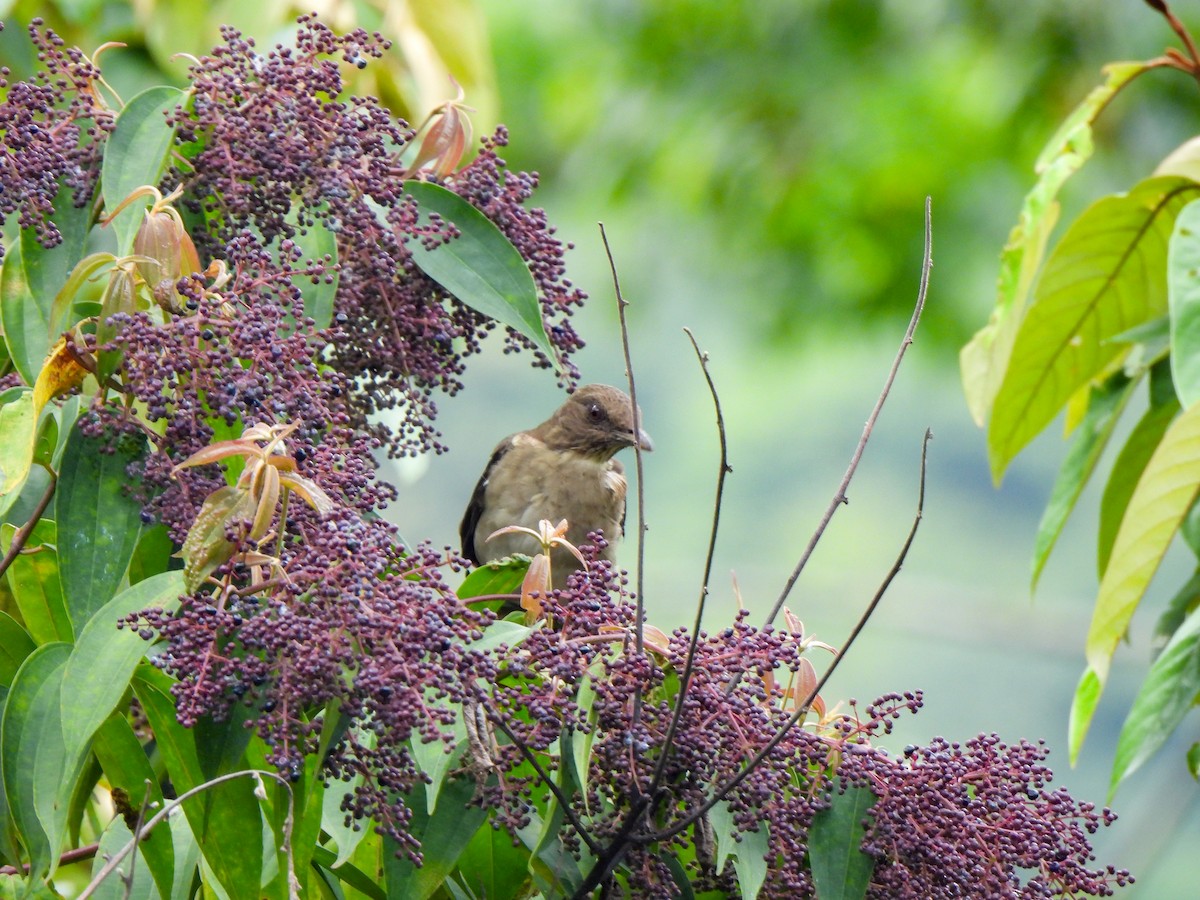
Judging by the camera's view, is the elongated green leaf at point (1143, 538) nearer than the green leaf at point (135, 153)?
No

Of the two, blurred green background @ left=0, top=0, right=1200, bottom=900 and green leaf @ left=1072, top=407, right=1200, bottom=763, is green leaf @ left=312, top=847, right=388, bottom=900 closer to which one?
green leaf @ left=1072, top=407, right=1200, bottom=763

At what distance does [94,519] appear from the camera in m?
1.60

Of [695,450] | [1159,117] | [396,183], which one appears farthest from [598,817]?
[695,450]

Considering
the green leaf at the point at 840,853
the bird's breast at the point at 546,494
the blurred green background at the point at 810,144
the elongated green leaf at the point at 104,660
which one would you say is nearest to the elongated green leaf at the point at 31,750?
the elongated green leaf at the point at 104,660

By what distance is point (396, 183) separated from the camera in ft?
6.05

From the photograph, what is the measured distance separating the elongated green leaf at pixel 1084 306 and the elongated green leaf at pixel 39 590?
5.00ft

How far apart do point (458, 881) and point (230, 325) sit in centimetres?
71

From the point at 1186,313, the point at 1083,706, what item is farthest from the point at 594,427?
the point at 1186,313

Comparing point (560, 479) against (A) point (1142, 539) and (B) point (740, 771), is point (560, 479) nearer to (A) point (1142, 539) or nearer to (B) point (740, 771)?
(A) point (1142, 539)

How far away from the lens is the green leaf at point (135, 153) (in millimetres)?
1712

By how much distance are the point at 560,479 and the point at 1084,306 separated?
1.72 m

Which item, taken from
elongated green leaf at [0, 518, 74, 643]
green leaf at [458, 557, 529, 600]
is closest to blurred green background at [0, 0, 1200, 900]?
green leaf at [458, 557, 529, 600]

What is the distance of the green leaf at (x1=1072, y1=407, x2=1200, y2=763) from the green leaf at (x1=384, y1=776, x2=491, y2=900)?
1.04 m

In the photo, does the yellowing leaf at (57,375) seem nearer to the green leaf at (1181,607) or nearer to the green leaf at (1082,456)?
the green leaf at (1082,456)
